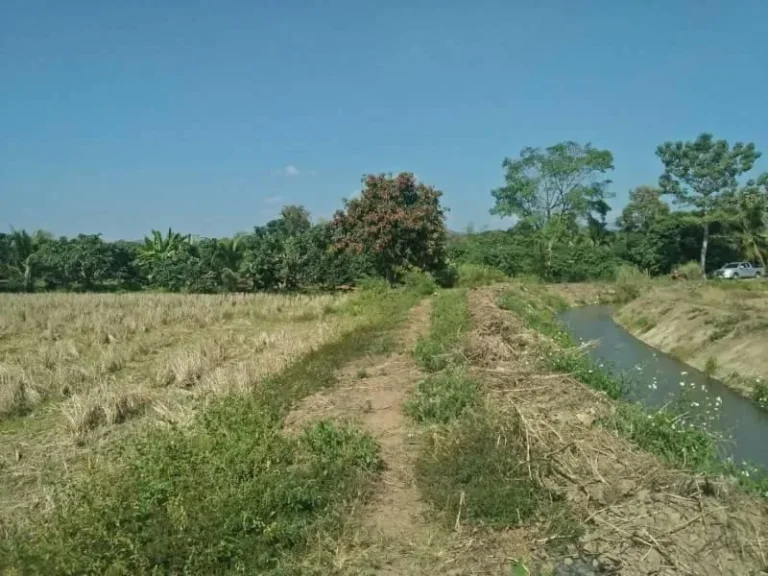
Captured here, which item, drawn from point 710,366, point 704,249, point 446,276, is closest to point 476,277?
point 446,276

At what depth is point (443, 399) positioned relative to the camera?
716 centimetres

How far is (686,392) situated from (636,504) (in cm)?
541

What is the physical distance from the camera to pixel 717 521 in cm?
441

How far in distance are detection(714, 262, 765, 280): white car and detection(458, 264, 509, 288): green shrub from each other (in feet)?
54.9

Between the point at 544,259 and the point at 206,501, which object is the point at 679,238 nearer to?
the point at 544,259

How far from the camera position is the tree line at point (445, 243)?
1170 inches

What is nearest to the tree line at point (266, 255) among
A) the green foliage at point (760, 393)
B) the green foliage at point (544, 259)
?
the green foliage at point (544, 259)

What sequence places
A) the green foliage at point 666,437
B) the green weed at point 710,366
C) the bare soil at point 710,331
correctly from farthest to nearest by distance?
the green weed at point 710,366
the bare soil at point 710,331
the green foliage at point 666,437

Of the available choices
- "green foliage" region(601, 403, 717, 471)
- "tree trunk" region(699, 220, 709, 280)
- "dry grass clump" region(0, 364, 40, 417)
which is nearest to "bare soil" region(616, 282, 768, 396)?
"green foliage" region(601, 403, 717, 471)

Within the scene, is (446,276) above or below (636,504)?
above

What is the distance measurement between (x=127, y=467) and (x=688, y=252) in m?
46.1

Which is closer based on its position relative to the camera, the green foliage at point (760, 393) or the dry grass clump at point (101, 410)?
the dry grass clump at point (101, 410)

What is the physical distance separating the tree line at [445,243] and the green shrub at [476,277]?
0.86 m

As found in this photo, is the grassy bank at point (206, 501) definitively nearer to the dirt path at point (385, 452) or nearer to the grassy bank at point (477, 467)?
the dirt path at point (385, 452)
